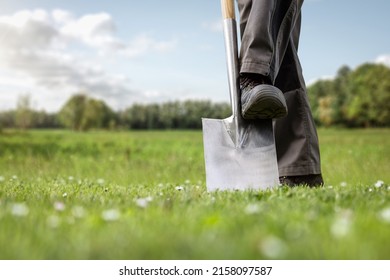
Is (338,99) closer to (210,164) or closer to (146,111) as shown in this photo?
(146,111)

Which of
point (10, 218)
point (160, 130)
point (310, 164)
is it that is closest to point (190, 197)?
point (10, 218)

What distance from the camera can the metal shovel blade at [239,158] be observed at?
3865 mm

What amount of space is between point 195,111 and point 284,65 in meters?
23.1

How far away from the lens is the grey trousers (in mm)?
3871

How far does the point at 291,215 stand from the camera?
2.40 meters

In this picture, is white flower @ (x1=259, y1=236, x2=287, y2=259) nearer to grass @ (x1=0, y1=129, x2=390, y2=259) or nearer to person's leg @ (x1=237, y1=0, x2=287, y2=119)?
grass @ (x1=0, y1=129, x2=390, y2=259)

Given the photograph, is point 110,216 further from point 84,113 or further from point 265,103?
point 84,113

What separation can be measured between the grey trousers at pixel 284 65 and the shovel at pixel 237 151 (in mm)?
327

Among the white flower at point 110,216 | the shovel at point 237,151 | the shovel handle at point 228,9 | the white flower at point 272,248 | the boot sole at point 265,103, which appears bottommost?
the white flower at point 272,248

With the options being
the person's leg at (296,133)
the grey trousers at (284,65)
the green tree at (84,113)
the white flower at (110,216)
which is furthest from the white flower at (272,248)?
the green tree at (84,113)

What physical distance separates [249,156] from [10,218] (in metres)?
2.19

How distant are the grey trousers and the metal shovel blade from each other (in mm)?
534

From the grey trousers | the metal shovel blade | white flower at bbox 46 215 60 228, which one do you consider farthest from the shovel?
white flower at bbox 46 215 60 228

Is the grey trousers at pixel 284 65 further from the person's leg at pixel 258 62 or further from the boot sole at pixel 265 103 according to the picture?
the boot sole at pixel 265 103
